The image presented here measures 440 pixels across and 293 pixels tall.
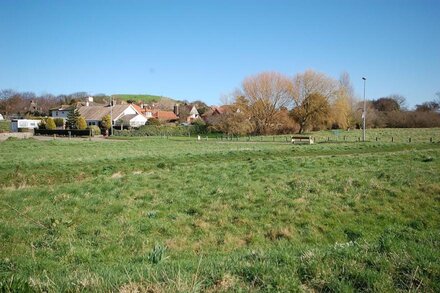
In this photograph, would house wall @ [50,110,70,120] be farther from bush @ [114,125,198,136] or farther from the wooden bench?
the wooden bench

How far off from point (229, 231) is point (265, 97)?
57.0 meters

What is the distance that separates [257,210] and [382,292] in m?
6.33

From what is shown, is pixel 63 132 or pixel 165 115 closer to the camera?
pixel 63 132

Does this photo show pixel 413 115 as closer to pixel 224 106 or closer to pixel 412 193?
pixel 224 106

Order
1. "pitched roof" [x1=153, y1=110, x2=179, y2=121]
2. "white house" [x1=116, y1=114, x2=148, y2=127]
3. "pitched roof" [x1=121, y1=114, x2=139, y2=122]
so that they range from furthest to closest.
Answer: "pitched roof" [x1=153, y1=110, x2=179, y2=121]
"pitched roof" [x1=121, y1=114, x2=139, y2=122]
"white house" [x1=116, y1=114, x2=148, y2=127]

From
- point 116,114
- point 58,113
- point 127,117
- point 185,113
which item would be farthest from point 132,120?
point 58,113

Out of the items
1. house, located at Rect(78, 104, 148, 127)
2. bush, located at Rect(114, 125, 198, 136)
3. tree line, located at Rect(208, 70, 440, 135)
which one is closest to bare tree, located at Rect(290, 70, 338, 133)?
tree line, located at Rect(208, 70, 440, 135)

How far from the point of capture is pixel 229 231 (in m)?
9.00

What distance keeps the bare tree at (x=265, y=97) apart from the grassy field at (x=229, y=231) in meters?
46.9

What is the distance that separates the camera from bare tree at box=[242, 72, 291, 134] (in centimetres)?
6341

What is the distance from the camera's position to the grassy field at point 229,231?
435 centimetres

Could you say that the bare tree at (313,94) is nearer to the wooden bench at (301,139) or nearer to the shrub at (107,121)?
the wooden bench at (301,139)

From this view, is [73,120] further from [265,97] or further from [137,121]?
[265,97]

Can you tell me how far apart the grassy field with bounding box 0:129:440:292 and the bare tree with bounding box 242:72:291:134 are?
46937 mm
